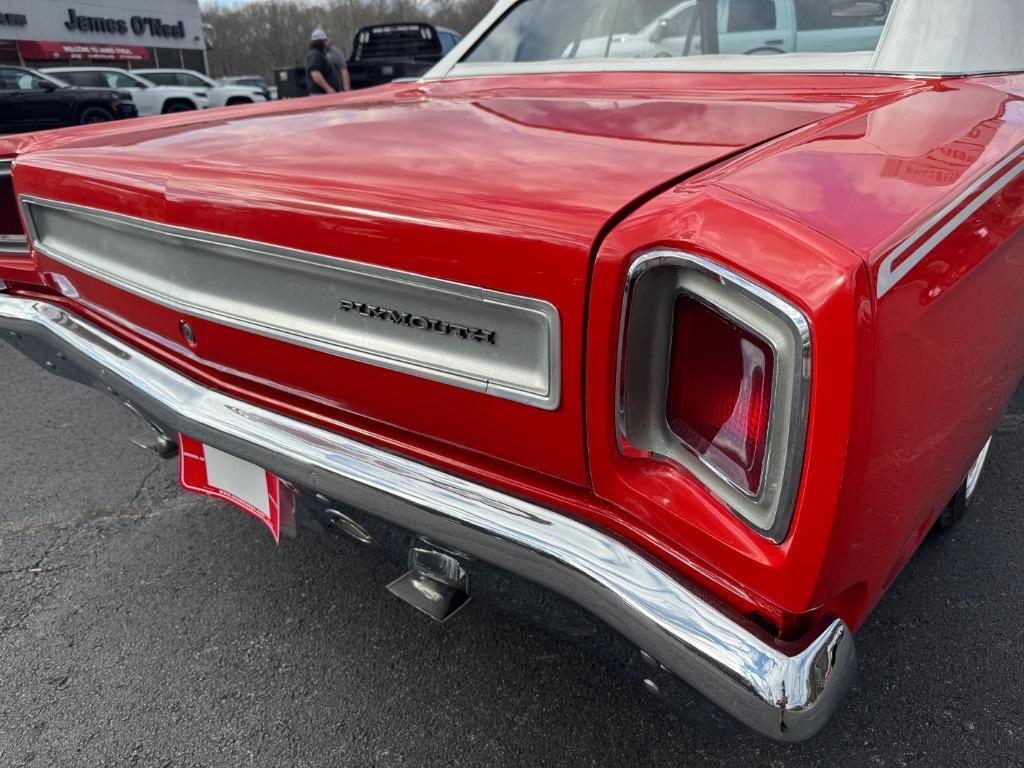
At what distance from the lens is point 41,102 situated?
12758mm

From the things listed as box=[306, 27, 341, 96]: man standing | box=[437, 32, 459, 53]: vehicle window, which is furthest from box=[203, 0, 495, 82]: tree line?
box=[306, 27, 341, 96]: man standing

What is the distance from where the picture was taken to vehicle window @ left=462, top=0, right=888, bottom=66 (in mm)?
1912

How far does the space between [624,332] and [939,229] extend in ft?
1.44

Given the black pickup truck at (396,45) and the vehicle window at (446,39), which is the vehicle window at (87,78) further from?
the vehicle window at (446,39)

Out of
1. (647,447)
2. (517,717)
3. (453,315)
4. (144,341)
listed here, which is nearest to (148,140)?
(144,341)

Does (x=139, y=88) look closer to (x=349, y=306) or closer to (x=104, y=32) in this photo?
(x=104, y=32)

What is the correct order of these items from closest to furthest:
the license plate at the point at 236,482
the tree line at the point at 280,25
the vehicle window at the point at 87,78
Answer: the license plate at the point at 236,482, the vehicle window at the point at 87,78, the tree line at the point at 280,25

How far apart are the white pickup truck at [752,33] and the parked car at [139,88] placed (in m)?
16.7

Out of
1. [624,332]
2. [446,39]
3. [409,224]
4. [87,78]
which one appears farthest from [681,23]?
[87,78]

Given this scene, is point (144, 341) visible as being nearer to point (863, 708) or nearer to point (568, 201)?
point (568, 201)

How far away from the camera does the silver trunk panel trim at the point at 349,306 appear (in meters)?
1.16

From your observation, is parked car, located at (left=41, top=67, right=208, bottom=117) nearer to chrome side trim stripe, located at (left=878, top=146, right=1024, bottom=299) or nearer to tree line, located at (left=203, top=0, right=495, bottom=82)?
chrome side trim stripe, located at (left=878, top=146, right=1024, bottom=299)

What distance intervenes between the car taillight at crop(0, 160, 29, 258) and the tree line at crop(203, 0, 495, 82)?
53.3 metres

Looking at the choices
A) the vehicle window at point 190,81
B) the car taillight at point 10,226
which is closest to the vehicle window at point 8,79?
the vehicle window at point 190,81
